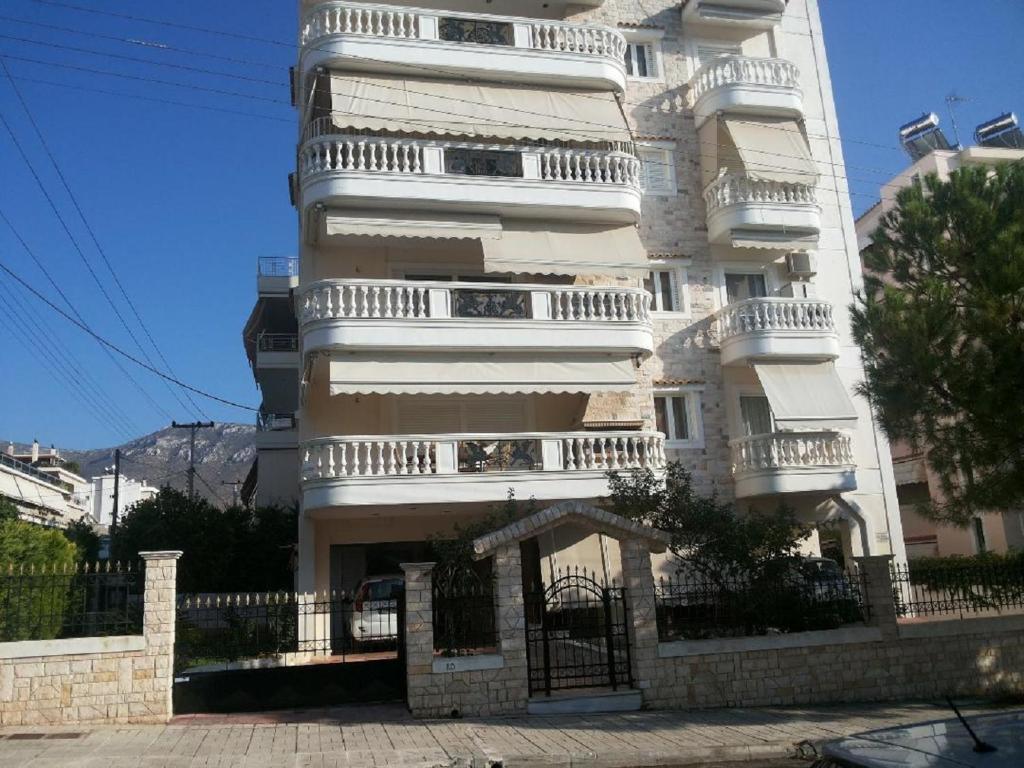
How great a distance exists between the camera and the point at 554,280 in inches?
790

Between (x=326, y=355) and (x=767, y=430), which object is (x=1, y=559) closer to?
(x=326, y=355)

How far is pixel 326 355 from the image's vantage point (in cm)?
1733

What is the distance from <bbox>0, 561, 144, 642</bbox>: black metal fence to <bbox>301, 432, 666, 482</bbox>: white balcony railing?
5012 mm

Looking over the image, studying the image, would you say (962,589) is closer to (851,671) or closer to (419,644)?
(851,671)

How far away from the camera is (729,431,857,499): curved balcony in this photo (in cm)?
1831

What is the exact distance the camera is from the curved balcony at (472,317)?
17000mm

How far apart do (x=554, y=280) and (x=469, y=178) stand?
326 cm

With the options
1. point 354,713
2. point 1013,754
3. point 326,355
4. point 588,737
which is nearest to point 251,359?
point 326,355

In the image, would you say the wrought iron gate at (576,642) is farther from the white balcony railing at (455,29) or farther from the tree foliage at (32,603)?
the white balcony railing at (455,29)

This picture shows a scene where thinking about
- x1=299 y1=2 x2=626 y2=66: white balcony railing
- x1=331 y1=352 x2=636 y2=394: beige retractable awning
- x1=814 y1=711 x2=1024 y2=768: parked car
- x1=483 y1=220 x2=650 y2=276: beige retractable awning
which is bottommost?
x1=814 y1=711 x2=1024 y2=768: parked car

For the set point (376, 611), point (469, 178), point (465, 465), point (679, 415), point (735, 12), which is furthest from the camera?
point (735, 12)

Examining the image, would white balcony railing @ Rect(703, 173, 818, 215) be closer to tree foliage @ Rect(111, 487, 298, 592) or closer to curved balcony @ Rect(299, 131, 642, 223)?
curved balcony @ Rect(299, 131, 642, 223)

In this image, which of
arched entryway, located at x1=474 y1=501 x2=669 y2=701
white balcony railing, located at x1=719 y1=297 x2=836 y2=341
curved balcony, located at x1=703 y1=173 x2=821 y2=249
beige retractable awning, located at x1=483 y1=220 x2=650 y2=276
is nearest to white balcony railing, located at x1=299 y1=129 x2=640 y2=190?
beige retractable awning, located at x1=483 y1=220 x2=650 y2=276

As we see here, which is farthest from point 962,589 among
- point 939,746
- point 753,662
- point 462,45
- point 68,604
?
point 462,45
